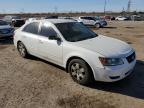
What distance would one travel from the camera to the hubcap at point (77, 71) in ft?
Result: 18.6

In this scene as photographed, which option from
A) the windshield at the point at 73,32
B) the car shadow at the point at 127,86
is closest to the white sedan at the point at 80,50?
the windshield at the point at 73,32

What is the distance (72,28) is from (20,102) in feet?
9.64

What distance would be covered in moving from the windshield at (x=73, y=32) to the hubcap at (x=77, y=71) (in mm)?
827

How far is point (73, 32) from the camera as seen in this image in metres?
6.64

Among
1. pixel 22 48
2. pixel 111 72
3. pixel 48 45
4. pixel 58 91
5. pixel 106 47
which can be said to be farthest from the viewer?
pixel 22 48

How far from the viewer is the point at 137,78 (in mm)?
6312

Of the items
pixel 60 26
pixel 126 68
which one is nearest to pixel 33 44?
pixel 60 26

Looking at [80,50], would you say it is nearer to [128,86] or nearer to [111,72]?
[111,72]

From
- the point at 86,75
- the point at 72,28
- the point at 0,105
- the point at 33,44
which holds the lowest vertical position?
the point at 0,105

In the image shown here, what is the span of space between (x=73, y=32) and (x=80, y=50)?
46.5 inches

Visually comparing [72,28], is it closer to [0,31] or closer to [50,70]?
[50,70]

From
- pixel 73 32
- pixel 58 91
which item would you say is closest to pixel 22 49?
pixel 73 32

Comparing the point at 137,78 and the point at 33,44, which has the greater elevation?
the point at 33,44

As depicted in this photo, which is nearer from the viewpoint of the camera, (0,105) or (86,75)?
(0,105)
